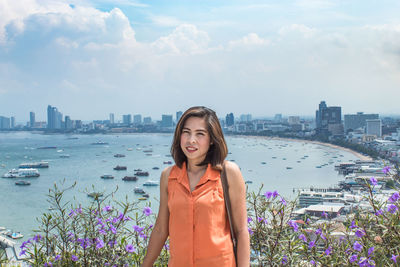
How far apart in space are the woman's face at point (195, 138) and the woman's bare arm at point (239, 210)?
0.06 metres

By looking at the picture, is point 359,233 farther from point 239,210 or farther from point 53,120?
point 53,120

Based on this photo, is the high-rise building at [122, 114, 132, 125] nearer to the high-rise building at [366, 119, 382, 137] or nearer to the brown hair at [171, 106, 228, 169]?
the high-rise building at [366, 119, 382, 137]

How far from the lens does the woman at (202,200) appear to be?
0.68m

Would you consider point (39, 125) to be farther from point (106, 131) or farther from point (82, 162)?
point (82, 162)

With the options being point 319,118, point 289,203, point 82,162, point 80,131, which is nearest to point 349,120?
point 319,118

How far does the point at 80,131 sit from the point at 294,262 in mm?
51390

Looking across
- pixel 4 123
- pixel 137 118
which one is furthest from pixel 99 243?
pixel 137 118

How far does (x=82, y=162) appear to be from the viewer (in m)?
20.4

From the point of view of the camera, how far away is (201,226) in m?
0.68

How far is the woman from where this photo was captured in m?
0.68

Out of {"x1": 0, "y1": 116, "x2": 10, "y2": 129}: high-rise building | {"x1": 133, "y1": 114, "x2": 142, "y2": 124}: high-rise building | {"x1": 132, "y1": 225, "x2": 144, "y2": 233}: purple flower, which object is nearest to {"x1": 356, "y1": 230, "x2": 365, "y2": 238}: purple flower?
{"x1": 132, "y1": 225, "x2": 144, "y2": 233}: purple flower

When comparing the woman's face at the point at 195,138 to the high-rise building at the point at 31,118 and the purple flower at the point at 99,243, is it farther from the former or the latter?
the high-rise building at the point at 31,118

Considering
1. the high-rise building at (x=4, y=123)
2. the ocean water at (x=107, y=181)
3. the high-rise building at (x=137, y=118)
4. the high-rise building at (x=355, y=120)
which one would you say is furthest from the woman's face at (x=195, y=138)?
the high-rise building at (x=137, y=118)

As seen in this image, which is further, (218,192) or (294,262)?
(294,262)
